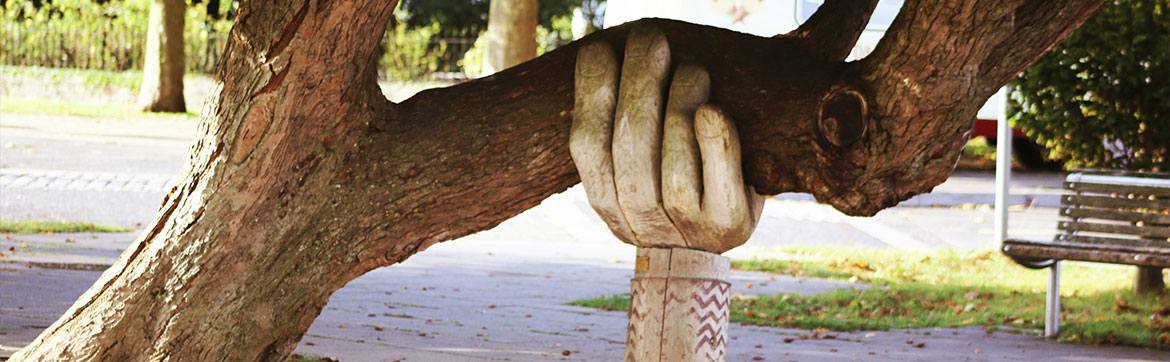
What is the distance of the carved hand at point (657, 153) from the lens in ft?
10.9

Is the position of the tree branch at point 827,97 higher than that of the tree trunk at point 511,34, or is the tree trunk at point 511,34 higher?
the tree trunk at point 511,34

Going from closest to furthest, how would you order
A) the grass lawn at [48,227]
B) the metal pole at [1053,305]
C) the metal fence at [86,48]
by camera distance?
1. the metal pole at [1053,305]
2. the grass lawn at [48,227]
3. the metal fence at [86,48]

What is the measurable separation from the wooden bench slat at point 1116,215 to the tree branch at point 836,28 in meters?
4.11

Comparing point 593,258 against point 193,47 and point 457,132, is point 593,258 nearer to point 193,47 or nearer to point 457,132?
point 457,132

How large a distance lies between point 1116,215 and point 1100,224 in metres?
0.11

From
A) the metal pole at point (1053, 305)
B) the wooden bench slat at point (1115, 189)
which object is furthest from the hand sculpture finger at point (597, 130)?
the wooden bench slat at point (1115, 189)

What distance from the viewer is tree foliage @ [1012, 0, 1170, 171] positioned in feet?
27.1

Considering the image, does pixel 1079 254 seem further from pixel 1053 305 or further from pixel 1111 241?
pixel 1111 241

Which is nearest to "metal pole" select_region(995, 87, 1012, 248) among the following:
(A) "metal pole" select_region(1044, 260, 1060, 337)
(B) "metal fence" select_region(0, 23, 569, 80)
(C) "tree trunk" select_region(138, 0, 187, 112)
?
(A) "metal pole" select_region(1044, 260, 1060, 337)

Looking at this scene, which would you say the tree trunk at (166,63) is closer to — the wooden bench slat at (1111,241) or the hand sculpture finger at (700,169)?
the wooden bench slat at (1111,241)

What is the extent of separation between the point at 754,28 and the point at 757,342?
221 inches

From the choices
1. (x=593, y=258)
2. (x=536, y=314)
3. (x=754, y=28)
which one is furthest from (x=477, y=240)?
(x=536, y=314)

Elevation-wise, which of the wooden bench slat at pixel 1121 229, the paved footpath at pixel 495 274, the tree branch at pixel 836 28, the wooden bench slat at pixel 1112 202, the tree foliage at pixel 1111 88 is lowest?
the paved footpath at pixel 495 274

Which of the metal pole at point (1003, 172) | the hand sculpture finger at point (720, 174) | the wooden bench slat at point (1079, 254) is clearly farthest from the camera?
the metal pole at point (1003, 172)
